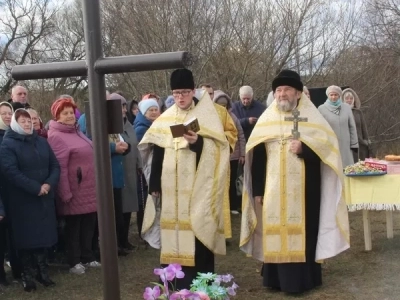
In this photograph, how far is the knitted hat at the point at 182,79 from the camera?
5.39 meters

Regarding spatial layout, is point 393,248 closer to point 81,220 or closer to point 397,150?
point 81,220

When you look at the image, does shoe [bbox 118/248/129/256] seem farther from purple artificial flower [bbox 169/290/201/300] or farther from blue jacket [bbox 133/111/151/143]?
purple artificial flower [bbox 169/290/201/300]

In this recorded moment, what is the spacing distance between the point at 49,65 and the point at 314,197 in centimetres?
342

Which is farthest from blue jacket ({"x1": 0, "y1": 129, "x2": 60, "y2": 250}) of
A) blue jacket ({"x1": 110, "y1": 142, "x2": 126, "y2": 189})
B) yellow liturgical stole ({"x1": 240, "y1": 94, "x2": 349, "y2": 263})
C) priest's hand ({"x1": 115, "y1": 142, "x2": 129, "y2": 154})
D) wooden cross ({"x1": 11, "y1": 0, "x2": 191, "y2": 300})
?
wooden cross ({"x1": 11, "y1": 0, "x2": 191, "y2": 300})

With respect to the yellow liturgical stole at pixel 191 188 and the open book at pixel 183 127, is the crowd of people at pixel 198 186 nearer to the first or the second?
the yellow liturgical stole at pixel 191 188

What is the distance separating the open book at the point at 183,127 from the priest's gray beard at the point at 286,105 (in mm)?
Answer: 739

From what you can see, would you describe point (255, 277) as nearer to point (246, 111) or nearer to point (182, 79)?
point (182, 79)

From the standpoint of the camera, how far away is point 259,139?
18.1 feet

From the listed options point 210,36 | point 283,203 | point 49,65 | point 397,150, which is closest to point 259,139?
point 283,203

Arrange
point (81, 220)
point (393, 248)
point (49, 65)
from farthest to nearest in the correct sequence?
point (393, 248) < point (81, 220) < point (49, 65)

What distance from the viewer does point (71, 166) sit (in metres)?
6.23

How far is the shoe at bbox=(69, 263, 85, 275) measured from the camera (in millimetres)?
6383

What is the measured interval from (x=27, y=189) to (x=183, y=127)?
1523 mm

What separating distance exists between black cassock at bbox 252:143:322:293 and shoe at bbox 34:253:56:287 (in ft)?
6.46
